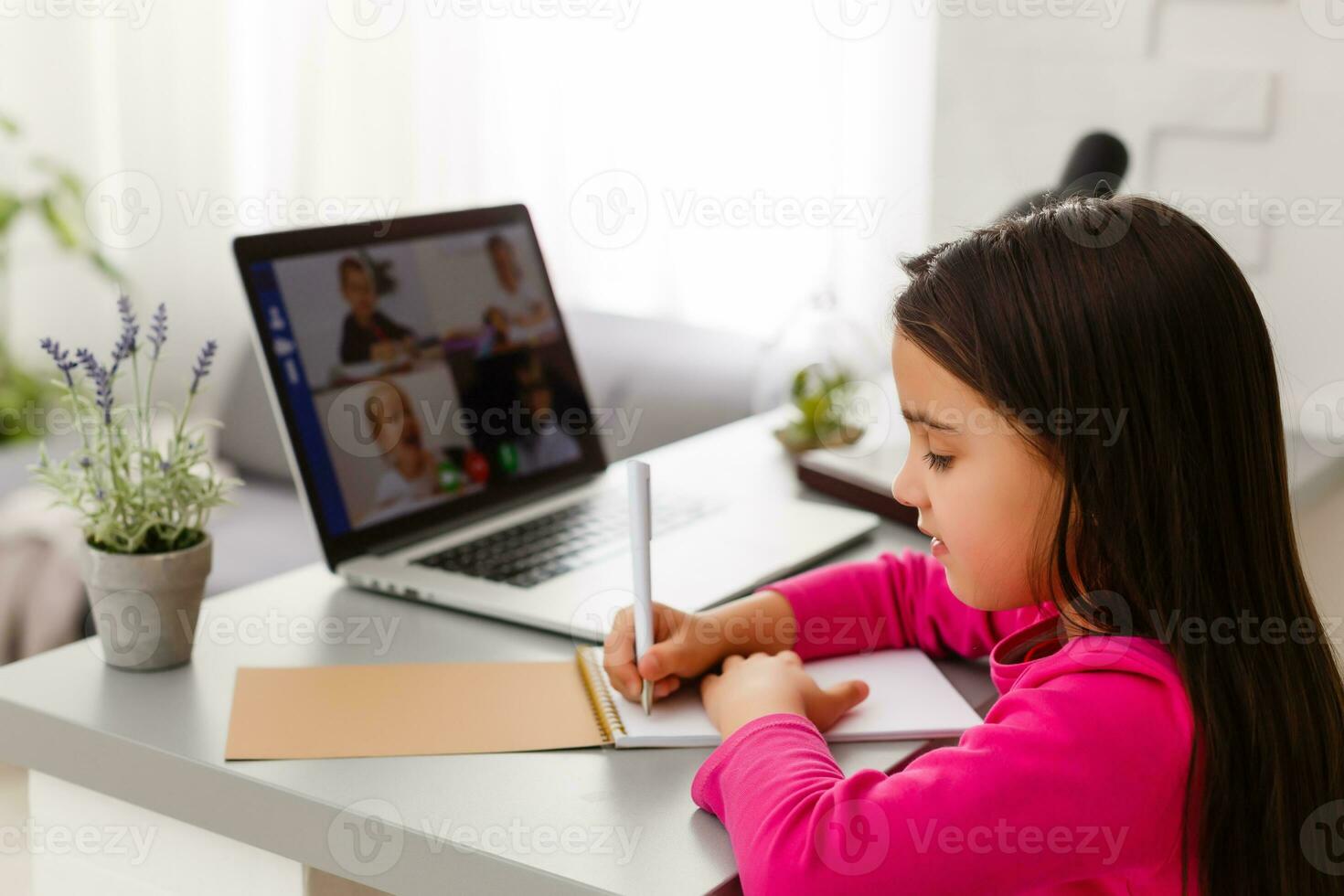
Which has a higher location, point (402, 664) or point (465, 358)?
point (465, 358)

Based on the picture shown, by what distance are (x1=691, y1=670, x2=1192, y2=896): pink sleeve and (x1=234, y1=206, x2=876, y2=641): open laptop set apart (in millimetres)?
356

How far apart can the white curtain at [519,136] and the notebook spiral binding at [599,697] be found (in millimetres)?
1559

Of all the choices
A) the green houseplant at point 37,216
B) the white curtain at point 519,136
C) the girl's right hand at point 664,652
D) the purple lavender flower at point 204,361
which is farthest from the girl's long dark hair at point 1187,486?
the green houseplant at point 37,216

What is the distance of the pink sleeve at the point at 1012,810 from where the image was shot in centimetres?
68

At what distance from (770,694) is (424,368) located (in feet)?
1.69

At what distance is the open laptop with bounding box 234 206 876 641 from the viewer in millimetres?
1113

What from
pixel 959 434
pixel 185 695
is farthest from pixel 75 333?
pixel 959 434

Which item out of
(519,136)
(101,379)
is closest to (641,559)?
(101,379)

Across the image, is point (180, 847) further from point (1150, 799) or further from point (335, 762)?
point (1150, 799)

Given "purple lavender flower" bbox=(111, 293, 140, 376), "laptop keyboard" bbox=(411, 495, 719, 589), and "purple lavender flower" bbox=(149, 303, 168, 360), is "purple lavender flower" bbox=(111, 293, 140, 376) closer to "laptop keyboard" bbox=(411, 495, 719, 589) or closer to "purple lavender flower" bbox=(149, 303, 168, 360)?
"purple lavender flower" bbox=(149, 303, 168, 360)

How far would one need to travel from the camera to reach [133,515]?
960 millimetres

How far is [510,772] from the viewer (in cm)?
82

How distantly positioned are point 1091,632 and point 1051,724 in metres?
0.09

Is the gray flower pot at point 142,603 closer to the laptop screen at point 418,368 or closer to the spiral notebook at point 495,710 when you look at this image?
the spiral notebook at point 495,710
